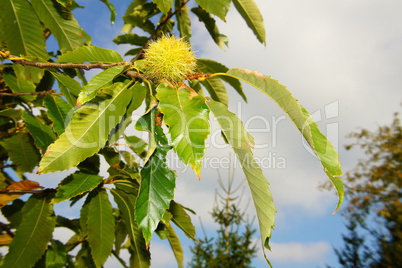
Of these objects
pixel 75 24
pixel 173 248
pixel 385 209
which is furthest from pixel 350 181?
pixel 75 24

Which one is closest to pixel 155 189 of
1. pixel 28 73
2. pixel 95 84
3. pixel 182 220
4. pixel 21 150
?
pixel 95 84

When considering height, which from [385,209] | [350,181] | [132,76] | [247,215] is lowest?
[132,76]

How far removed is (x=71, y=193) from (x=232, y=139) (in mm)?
548

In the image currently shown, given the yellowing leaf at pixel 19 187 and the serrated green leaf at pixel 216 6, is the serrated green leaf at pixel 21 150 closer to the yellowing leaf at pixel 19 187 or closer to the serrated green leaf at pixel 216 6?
the yellowing leaf at pixel 19 187

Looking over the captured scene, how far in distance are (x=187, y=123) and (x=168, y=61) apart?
26cm

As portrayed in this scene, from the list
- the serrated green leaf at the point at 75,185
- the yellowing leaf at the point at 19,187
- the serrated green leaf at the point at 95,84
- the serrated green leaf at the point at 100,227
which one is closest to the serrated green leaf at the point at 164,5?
the serrated green leaf at the point at 95,84

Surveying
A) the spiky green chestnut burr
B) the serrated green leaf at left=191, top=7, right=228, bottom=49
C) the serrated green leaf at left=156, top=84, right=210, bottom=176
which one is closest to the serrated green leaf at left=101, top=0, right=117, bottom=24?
the serrated green leaf at left=191, top=7, right=228, bottom=49

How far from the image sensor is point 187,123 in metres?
0.68

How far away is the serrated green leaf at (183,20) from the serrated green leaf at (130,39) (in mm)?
184

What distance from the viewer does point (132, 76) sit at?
874 mm

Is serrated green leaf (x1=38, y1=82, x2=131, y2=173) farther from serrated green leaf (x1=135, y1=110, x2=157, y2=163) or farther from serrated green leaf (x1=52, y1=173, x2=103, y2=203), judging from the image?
serrated green leaf (x1=52, y1=173, x2=103, y2=203)

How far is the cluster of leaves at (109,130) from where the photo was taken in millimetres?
708

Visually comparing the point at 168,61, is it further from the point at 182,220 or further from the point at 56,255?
the point at 56,255

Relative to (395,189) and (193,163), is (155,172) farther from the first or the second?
(395,189)
